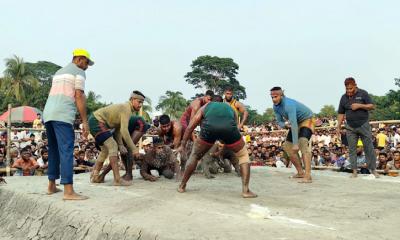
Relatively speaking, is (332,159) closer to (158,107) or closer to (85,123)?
(85,123)

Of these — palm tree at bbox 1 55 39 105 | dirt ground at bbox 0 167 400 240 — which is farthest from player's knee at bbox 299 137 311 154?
palm tree at bbox 1 55 39 105

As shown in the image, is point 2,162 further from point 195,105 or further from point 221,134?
point 221,134

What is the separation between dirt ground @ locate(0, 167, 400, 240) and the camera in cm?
386

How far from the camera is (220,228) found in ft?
12.8

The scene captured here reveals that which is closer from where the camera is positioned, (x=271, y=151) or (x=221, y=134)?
(x=221, y=134)

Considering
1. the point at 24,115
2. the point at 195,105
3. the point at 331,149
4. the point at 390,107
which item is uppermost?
the point at 390,107

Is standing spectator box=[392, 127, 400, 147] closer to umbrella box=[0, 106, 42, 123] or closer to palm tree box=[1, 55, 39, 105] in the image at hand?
umbrella box=[0, 106, 42, 123]

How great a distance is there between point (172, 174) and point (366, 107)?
3662 mm

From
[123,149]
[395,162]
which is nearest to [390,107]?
[395,162]

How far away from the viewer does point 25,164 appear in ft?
32.8

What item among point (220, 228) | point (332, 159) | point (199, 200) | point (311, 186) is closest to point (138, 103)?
point (199, 200)

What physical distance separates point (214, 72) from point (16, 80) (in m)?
29.9

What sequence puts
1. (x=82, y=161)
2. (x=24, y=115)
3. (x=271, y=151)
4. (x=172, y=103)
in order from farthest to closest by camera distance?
1. (x=172, y=103)
2. (x=24, y=115)
3. (x=271, y=151)
4. (x=82, y=161)

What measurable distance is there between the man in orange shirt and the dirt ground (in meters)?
2.20
